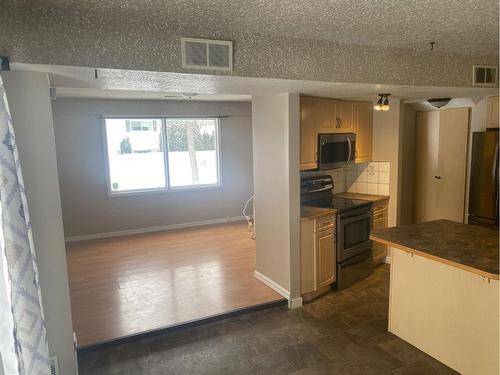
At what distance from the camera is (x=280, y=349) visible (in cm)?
286

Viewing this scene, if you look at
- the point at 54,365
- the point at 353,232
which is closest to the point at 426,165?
the point at 353,232

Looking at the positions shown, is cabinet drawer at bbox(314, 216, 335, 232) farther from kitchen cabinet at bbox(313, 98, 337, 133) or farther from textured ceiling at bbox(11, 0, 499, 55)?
textured ceiling at bbox(11, 0, 499, 55)

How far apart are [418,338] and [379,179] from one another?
2.21m

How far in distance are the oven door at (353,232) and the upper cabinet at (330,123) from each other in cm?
66

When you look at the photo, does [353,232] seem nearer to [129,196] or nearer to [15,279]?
[15,279]

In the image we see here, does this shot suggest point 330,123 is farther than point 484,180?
No

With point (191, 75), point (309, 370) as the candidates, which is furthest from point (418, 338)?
point (191, 75)

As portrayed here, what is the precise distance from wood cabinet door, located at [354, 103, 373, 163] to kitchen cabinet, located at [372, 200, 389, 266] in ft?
1.93

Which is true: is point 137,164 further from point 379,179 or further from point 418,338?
point 418,338

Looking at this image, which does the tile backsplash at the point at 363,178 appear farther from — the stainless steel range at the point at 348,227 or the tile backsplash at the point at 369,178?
the stainless steel range at the point at 348,227

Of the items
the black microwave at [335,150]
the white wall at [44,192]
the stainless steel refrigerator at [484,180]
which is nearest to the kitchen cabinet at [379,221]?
the black microwave at [335,150]

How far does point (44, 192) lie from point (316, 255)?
8.35 ft

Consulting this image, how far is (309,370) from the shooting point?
2.60m

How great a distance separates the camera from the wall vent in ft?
10.7
